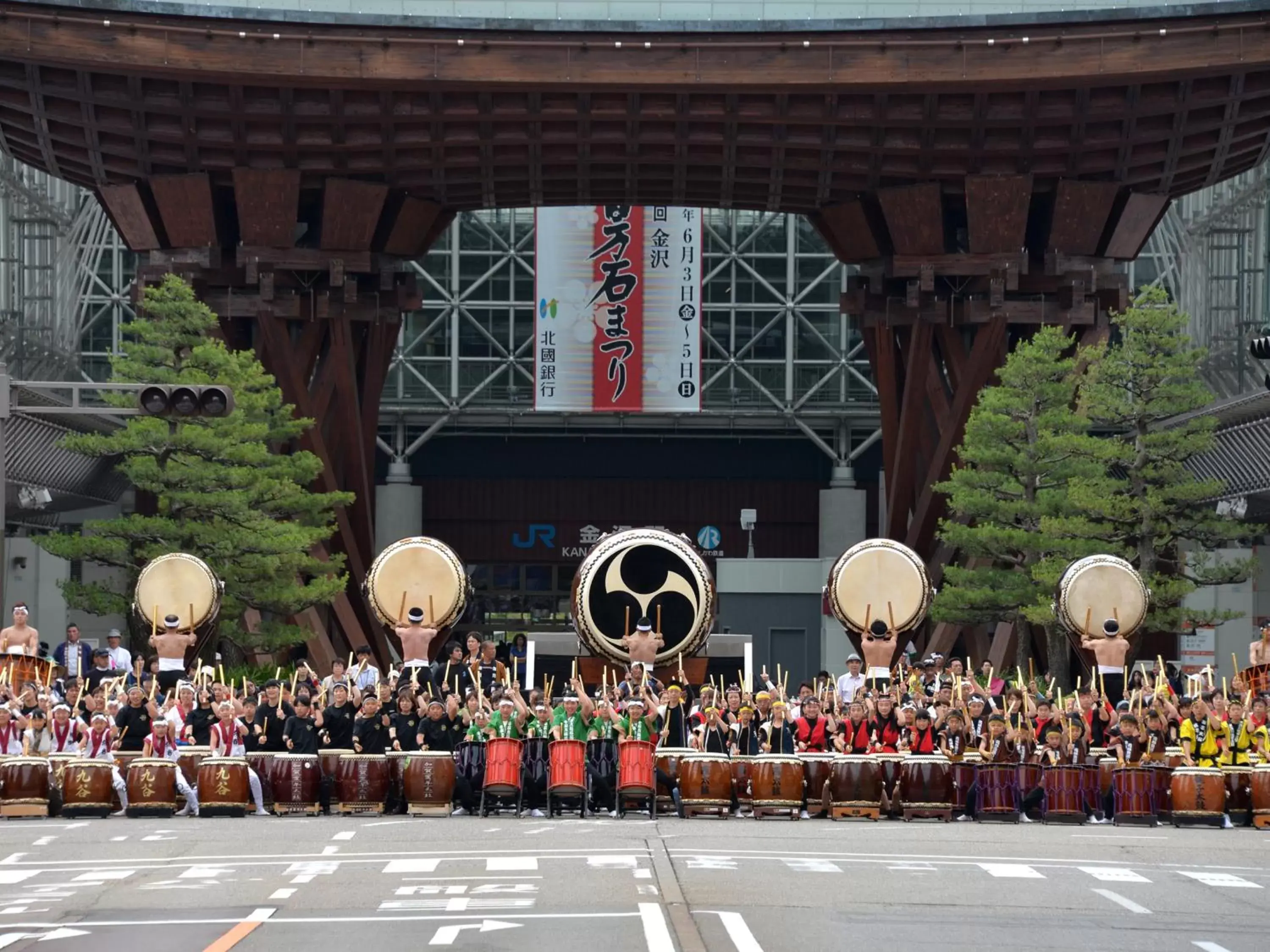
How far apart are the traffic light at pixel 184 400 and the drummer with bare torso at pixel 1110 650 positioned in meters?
13.4

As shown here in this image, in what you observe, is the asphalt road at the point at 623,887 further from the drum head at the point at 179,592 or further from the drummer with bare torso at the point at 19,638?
the drum head at the point at 179,592

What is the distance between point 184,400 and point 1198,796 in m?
14.4

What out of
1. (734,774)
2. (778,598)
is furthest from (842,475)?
(734,774)

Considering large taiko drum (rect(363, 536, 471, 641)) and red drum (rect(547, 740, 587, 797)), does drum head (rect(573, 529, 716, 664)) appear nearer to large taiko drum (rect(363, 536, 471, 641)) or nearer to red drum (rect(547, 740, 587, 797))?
large taiko drum (rect(363, 536, 471, 641))

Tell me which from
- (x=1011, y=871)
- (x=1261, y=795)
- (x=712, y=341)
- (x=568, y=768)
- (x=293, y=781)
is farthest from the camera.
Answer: (x=712, y=341)

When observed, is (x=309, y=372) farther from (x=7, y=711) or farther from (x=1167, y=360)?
(x=7, y=711)

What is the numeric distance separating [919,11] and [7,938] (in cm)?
3465

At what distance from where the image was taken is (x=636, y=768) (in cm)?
2388

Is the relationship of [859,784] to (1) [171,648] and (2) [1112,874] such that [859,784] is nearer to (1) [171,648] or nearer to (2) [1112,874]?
(2) [1112,874]

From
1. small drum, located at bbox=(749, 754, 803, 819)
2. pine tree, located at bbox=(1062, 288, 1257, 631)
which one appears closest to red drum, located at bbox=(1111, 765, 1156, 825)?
small drum, located at bbox=(749, 754, 803, 819)

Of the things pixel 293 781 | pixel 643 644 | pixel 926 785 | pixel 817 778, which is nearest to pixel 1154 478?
pixel 643 644

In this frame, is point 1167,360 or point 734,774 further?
point 1167,360

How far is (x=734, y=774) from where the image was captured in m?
24.6

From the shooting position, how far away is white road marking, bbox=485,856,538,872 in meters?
17.5
